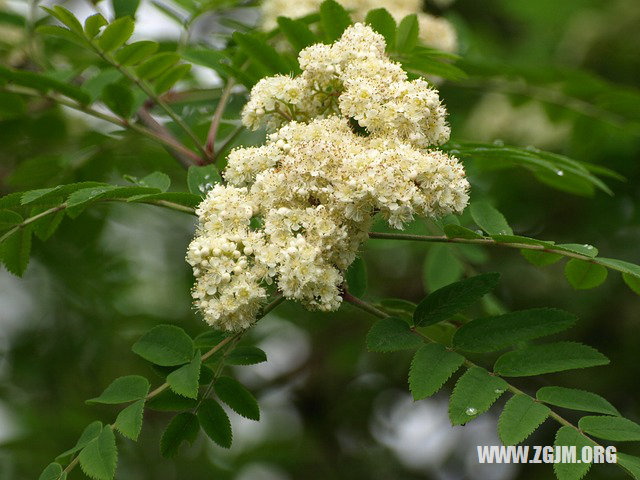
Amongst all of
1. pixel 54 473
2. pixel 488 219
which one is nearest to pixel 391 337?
pixel 488 219

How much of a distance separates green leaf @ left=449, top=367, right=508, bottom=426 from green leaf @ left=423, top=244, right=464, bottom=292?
98cm

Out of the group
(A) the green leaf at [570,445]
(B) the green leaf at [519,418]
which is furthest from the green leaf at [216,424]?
(A) the green leaf at [570,445]

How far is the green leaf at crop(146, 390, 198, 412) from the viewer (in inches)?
70.5

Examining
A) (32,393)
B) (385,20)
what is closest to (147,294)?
(32,393)

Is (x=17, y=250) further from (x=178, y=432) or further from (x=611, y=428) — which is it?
(x=611, y=428)

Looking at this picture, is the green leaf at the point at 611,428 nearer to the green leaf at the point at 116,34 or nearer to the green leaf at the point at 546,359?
the green leaf at the point at 546,359

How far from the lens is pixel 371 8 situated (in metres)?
2.74

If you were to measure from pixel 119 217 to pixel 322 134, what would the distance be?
2224mm

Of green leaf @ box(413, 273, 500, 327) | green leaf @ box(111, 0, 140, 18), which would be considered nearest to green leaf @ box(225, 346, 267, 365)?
green leaf @ box(413, 273, 500, 327)

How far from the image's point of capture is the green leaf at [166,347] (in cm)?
174

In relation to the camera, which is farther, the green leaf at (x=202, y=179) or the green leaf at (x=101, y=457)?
the green leaf at (x=202, y=179)

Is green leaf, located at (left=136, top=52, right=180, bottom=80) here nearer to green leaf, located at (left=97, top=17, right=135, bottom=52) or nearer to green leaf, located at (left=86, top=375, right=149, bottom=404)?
green leaf, located at (left=97, top=17, right=135, bottom=52)

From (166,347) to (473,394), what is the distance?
0.69 metres

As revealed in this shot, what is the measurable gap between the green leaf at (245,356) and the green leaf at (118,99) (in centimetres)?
86
